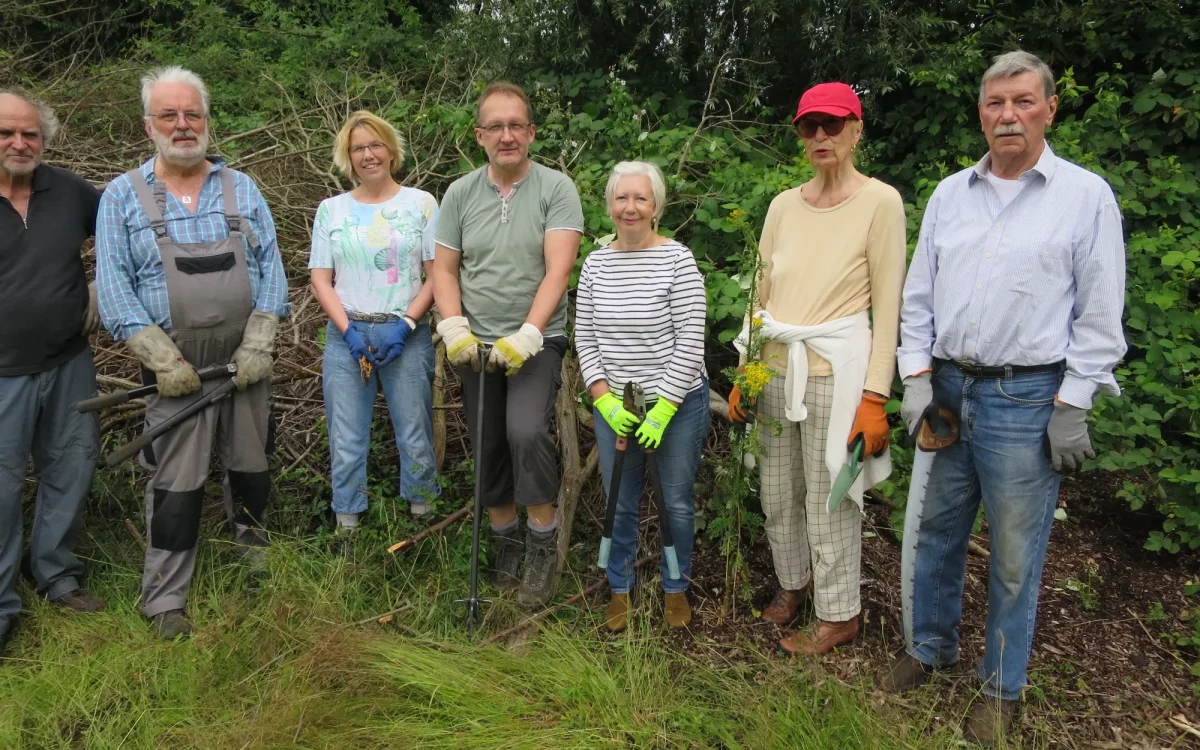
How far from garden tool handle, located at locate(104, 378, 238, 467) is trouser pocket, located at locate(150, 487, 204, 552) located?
0.24 metres

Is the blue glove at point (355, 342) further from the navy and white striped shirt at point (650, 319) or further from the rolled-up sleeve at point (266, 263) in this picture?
the navy and white striped shirt at point (650, 319)

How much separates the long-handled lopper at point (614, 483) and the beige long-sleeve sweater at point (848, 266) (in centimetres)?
58

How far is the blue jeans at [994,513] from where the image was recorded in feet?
8.24

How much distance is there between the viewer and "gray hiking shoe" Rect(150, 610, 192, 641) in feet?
10.9

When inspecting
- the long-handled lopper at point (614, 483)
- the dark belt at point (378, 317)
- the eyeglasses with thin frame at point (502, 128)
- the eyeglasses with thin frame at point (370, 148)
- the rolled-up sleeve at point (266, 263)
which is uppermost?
the eyeglasses with thin frame at point (502, 128)

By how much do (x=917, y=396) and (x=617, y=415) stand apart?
3.39 feet

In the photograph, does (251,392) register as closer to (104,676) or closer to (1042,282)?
(104,676)

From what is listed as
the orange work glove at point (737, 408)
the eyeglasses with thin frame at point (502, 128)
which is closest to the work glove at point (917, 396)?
the orange work glove at point (737, 408)

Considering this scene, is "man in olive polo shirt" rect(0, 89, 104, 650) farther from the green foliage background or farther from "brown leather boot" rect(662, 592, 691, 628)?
"brown leather boot" rect(662, 592, 691, 628)

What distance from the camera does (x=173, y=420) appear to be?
334 cm

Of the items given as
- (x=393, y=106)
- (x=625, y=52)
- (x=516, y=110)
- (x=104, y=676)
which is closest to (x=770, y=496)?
(x=516, y=110)

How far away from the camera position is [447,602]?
3496 millimetres

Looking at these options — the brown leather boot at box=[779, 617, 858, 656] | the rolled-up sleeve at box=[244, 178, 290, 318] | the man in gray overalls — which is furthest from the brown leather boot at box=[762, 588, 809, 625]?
the rolled-up sleeve at box=[244, 178, 290, 318]

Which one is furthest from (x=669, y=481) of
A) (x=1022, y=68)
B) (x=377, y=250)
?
(x=1022, y=68)
